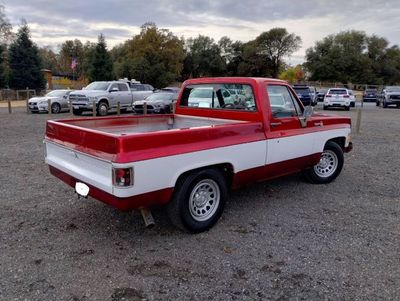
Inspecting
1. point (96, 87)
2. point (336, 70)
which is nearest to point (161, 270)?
point (96, 87)

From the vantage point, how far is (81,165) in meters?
4.04

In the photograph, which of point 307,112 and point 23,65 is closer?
point 307,112

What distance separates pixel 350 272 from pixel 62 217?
3559mm

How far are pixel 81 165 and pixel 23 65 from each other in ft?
136

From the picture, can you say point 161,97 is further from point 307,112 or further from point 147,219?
point 147,219

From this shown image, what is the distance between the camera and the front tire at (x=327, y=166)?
6355mm

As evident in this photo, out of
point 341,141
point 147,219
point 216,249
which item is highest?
point 341,141

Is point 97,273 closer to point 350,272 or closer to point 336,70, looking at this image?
point 350,272

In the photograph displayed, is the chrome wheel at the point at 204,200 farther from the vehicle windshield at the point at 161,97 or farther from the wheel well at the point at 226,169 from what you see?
the vehicle windshield at the point at 161,97

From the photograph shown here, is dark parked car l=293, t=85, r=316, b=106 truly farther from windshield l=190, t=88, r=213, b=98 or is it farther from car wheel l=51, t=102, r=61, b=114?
windshield l=190, t=88, r=213, b=98

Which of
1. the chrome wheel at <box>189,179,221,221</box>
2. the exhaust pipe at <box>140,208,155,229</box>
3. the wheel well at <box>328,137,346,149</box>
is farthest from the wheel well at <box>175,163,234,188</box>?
the wheel well at <box>328,137,346,149</box>

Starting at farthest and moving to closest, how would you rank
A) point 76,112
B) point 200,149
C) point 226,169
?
point 76,112 < point 226,169 < point 200,149

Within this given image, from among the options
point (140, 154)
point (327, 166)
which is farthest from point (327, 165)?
point (140, 154)

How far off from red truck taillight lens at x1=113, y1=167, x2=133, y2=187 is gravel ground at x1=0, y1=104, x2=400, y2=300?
0.84m
